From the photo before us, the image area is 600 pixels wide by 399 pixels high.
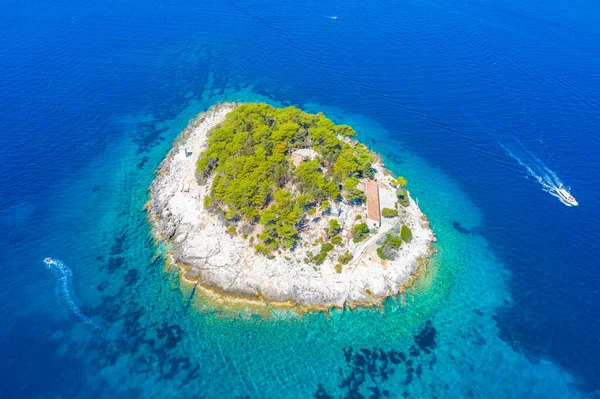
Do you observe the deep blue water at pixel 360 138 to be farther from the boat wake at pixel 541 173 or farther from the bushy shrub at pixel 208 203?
the bushy shrub at pixel 208 203

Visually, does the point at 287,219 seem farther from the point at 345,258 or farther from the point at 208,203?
the point at 208,203

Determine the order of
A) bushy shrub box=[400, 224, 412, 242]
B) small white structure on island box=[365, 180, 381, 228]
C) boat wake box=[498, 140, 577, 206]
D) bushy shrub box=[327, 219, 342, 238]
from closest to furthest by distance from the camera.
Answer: bushy shrub box=[327, 219, 342, 238] → bushy shrub box=[400, 224, 412, 242] → small white structure on island box=[365, 180, 381, 228] → boat wake box=[498, 140, 577, 206]

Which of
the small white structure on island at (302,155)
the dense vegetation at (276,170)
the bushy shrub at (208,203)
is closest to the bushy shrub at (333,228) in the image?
the dense vegetation at (276,170)

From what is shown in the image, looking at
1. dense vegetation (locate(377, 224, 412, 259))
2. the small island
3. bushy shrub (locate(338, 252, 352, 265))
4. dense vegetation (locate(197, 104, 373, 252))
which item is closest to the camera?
the small island

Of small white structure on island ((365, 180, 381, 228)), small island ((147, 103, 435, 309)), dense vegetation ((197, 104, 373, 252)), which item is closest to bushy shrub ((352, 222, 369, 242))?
small island ((147, 103, 435, 309))

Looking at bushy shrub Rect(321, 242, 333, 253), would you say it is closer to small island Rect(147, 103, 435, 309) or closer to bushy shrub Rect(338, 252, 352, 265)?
small island Rect(147, 103, 435, 309)

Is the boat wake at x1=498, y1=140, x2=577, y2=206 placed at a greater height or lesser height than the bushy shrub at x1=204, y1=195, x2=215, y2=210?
greater

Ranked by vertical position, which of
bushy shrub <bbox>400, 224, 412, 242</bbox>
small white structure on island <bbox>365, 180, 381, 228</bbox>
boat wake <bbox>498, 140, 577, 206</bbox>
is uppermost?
boat wake <bbox>498, 140, 577, 206</bbox>
